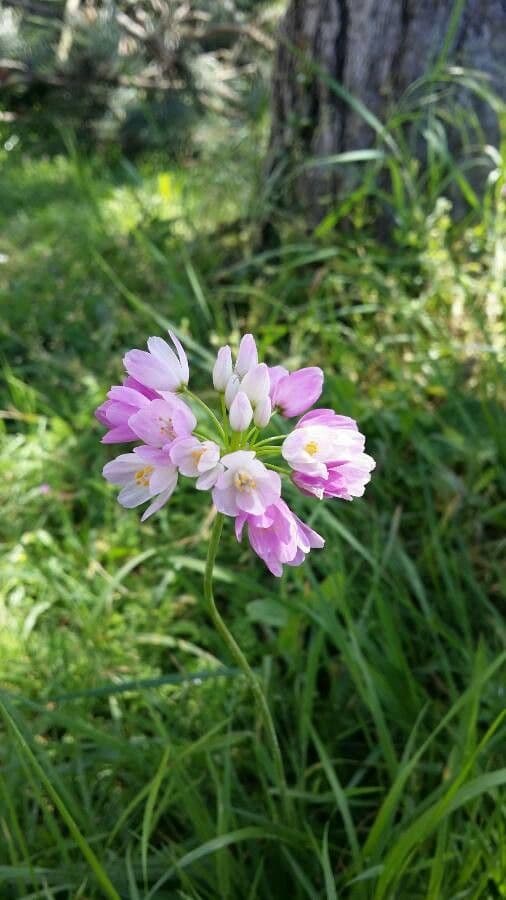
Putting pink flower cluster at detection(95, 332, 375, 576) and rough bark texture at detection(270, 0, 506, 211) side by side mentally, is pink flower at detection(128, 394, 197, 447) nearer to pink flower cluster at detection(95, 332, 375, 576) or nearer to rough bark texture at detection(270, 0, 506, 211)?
pink flower cluster at detection(95, 332, 375, 576)

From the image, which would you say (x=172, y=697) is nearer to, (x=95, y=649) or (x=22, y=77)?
(x=95, y=649)

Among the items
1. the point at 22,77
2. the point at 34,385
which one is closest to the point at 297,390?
the point at 34,385

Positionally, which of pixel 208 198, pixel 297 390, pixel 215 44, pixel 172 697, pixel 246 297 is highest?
pixel 215 44

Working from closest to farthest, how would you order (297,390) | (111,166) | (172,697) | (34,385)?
1. (297,390)
2. (172,697)
3. (34,385)
4. (111,166)

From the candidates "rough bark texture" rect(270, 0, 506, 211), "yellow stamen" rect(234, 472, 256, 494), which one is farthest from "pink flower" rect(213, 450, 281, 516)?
"rough bark texture" rect(270, 0, 506, 211)

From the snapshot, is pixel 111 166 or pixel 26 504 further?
pixel 111 166

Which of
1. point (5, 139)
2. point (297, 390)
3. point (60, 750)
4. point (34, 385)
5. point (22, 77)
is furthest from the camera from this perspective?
point (5, 139)

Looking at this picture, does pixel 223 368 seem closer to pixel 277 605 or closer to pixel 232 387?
pixel 232 387
